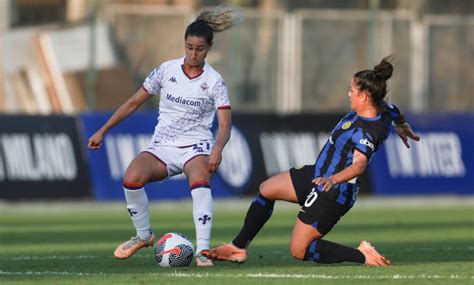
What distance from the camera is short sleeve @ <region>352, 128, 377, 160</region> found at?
31.7ft

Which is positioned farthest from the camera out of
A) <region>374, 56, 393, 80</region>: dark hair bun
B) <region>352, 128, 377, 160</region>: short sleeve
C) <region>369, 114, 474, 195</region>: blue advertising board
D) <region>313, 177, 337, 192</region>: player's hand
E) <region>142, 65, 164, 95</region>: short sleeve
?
<region>369, 114, 474, 195</region>: blue advertising board

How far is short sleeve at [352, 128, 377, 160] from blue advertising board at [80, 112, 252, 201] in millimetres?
11117

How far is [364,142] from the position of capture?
382 inches

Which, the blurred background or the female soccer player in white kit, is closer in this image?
the female soccer player in white kit

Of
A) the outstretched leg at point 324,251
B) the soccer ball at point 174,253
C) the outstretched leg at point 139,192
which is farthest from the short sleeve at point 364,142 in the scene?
the outstretched leg at point 139,192

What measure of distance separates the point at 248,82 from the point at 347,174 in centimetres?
1652

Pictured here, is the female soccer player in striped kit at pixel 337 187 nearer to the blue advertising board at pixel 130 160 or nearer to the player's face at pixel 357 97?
the player's face at pixel 357 97

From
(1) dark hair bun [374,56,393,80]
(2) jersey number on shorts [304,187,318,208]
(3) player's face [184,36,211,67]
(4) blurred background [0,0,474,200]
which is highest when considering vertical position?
(3) player's face [184,36,211,67]

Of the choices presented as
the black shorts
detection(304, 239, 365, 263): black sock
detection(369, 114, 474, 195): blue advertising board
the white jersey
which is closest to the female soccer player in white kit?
the white jersey

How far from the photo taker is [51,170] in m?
20.3

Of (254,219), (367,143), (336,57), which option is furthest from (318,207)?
(336,57)

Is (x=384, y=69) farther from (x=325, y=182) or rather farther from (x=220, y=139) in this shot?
(x=220, y=139)

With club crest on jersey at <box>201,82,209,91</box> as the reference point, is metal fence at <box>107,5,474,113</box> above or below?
below

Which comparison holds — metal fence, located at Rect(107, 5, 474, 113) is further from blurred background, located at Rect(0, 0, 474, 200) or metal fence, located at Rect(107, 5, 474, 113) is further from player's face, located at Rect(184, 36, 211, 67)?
player's face, located at Rect(184, 36, 211, 67)
